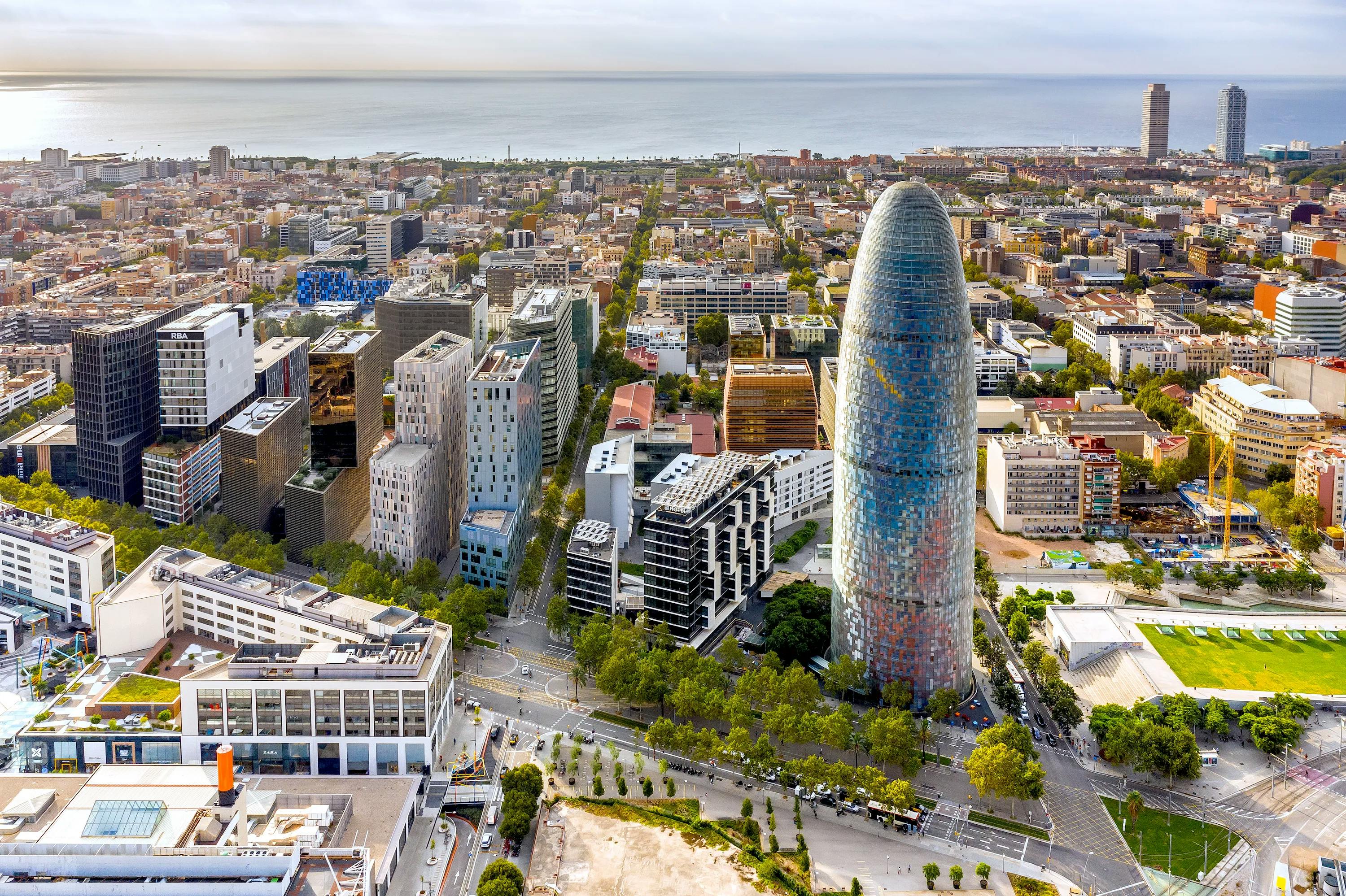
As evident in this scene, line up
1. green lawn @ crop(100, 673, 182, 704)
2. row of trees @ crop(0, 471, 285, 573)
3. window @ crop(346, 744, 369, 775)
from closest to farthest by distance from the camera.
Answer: window @ crop(346, 744, 369, 775)
green lawn @ crop(100, 673, 182, 704)
row of trees @ crop(0, 471, 285, 573)

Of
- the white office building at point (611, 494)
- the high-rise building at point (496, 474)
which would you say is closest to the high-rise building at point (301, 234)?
the high-rise building at point (496, 474)

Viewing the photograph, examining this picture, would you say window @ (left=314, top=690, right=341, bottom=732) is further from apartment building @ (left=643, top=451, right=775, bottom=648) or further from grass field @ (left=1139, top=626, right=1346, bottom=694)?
grass field @ (left=1139, top=626, right=1346, bottom=694)

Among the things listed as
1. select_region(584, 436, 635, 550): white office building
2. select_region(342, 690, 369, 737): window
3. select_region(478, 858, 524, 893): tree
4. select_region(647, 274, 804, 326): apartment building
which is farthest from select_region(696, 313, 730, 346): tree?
select_region(478, 858, 524, 893): tree

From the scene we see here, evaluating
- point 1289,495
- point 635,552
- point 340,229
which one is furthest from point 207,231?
point 1289,495

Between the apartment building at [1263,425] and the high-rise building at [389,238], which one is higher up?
the high-rise building at [389,238]

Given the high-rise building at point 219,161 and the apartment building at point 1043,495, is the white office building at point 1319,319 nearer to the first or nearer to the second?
the apartment building at point 1043,495

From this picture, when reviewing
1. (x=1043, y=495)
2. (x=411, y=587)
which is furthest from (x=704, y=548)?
(x=1043, y=495)

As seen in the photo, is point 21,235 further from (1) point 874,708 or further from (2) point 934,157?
(2) point 934,157
